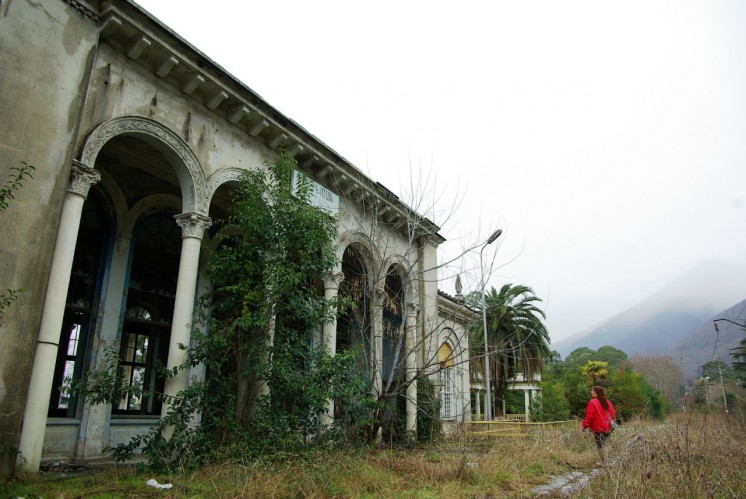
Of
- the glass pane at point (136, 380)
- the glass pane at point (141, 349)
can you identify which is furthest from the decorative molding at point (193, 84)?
the glass pane at point (136, 380)

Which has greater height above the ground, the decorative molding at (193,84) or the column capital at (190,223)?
the decorative molding at (193,84)

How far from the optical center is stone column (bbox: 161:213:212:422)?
27.3 feet

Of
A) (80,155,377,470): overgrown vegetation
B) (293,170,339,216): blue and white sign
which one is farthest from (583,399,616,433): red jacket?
(293,170,339,216): blue and white sign

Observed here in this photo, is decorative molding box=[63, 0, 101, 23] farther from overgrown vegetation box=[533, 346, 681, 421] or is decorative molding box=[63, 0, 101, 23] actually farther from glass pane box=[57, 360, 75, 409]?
overgrown vegetation box=[533, 346, 681, 421]

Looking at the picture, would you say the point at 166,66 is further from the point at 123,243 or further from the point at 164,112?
the point at 123,243

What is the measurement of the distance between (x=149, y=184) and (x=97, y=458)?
5940 mm

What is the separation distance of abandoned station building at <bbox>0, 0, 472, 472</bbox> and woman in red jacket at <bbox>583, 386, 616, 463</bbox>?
2.72 meters

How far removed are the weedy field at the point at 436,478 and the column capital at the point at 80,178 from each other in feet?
12.7

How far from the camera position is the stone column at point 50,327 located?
21.1 feet

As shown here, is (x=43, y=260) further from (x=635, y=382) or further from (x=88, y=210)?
(x=635, y=382)

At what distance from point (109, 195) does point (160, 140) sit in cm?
326

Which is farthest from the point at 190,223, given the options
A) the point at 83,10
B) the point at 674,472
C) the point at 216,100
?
the point at 674,472

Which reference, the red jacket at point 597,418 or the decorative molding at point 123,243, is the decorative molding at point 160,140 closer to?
the decorative molding at point 123,243

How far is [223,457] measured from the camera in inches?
300
